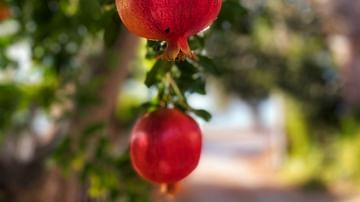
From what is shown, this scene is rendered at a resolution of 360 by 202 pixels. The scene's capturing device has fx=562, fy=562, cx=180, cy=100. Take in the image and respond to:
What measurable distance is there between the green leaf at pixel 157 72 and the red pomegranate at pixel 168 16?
390mm

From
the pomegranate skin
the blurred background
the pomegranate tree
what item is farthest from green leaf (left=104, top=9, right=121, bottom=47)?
the pomegranate tree

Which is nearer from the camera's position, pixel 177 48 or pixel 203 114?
pixel 177 48

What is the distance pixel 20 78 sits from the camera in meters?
2.60

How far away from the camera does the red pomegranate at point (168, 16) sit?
560mm

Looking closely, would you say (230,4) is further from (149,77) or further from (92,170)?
(92,170)

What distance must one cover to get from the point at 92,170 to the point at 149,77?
0.89 metres

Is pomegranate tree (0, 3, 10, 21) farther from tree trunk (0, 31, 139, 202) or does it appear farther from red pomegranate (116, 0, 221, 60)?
red pomegranate (116, 0, 221, 60)

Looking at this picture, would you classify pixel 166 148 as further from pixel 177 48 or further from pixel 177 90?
pixel 177 90

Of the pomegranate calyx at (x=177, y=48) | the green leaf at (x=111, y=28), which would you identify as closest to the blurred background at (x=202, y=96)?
the green leaf at (x=111, y=28)

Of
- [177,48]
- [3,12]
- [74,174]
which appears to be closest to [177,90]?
[177,48]

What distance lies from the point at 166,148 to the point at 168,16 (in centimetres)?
27

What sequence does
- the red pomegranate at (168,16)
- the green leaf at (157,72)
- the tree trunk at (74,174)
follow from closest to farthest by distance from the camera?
the red pomegranate at (168,16), the green leaf at (157,72), the tree trunk at (74,174)

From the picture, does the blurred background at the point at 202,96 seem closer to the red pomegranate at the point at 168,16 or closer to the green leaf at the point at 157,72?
the green leaf at the point at 157,72

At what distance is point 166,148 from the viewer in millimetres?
789
